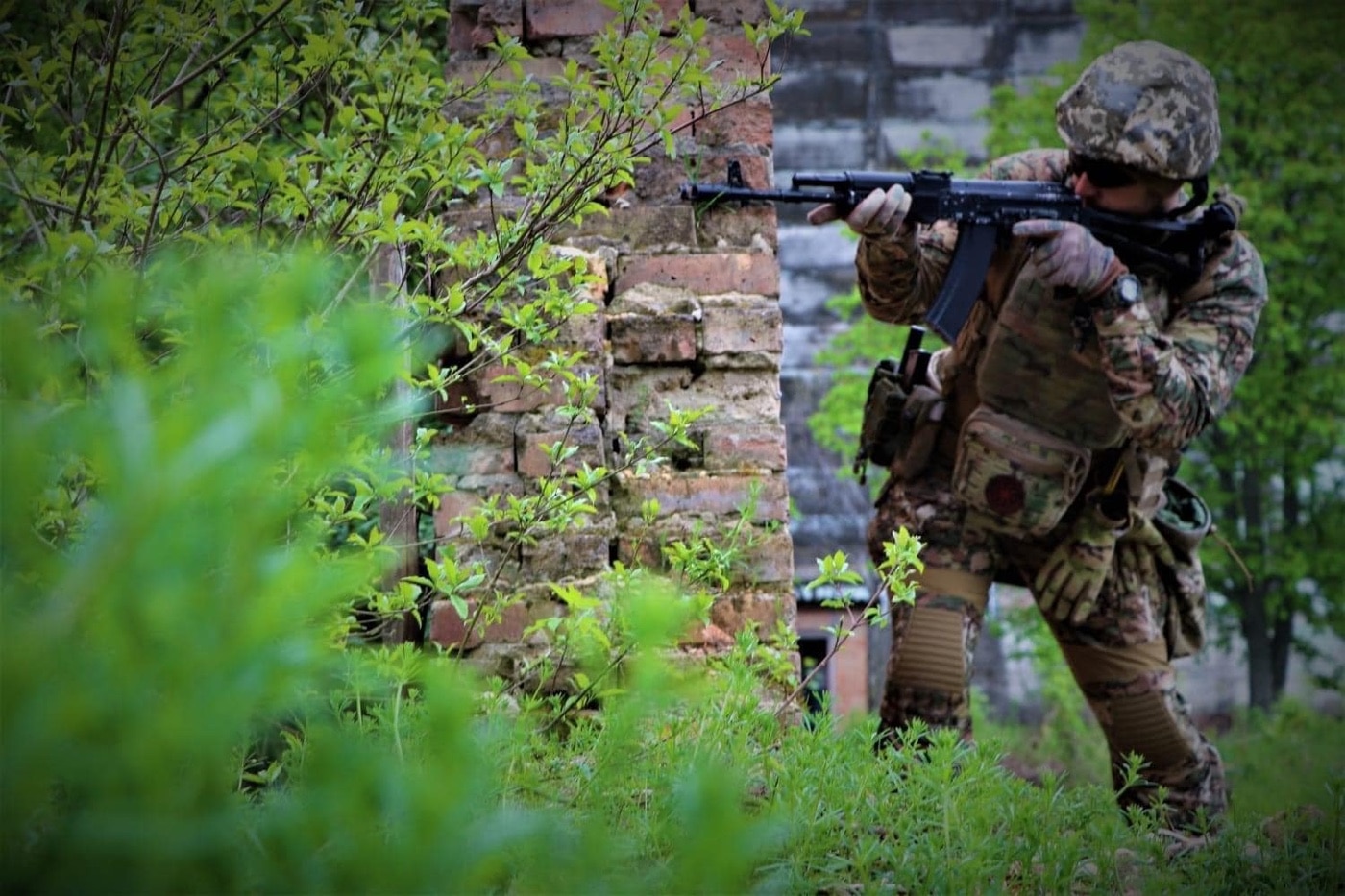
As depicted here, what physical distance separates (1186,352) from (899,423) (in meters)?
0.80

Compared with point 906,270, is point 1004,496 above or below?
below

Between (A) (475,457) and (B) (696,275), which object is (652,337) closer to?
(B) (696,275)

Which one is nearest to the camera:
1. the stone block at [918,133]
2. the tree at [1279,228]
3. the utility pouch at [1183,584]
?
the utility pouch at [1183,584]

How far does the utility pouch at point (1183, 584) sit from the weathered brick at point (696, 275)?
5.24 feet

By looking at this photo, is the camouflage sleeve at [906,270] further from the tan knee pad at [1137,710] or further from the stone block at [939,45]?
the stone block at [939,45]

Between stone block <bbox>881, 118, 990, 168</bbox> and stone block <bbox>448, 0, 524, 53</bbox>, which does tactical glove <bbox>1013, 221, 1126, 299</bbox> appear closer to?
stone block <bbox>448, 0, 524, 53</bbox>

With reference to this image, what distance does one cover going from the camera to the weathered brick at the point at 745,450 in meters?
2.70

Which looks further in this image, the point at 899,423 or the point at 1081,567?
the point at 899,423

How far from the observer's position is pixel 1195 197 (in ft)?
10.8

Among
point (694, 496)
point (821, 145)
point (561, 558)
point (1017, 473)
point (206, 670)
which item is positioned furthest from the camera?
point (821, 145)

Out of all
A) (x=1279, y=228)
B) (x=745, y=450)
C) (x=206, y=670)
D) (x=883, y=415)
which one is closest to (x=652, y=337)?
A: (x=745, y=450)

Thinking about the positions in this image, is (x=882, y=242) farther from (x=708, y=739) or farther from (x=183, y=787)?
(x=183, y=787)

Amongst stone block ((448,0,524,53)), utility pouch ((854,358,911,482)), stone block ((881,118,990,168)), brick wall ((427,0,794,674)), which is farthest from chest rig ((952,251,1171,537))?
stone block ((881,118,990,168))

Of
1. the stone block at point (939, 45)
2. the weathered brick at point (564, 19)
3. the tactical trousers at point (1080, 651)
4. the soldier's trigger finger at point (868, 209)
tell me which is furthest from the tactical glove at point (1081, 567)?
the stone block at point (939, 45)
